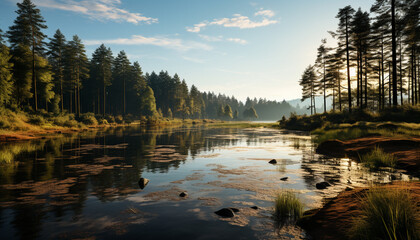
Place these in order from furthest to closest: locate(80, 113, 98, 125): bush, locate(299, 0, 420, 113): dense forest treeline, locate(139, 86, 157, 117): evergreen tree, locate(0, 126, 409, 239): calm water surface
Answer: locate(139, 86, 157, 117): evergreen tree, locate(80, 113, 98, 125): bush, locate(299, 0, 420, 113): dense forest treeline, locate(0, 126, 409, 239): calm water surface

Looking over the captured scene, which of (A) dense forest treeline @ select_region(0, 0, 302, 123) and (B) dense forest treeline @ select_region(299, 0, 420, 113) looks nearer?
(B) dense forest treeline @ select_region(299, 0, 420, 113)

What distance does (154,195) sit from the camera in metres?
8.38

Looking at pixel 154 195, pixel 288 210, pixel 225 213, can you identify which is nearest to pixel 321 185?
pixel 288 210

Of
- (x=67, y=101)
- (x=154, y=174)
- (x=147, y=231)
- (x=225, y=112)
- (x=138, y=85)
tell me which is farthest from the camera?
(x=225, y=112)

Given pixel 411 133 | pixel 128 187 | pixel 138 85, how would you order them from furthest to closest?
1. pixel 138 85
2. pixel 411 133
3. pixel 128 187

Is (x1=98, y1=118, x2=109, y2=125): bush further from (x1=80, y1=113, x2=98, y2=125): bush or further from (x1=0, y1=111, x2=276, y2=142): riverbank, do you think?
(x1=80, y1=113, x2=98, y2=125): bush

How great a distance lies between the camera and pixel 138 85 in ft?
275

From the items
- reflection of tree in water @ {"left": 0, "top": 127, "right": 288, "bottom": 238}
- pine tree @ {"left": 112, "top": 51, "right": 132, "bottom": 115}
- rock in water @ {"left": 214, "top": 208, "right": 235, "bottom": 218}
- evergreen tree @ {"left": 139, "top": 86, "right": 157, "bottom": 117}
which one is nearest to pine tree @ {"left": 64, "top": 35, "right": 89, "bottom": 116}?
pine tree @ {"left": 112, "top": 51, "right": 132, "bottom": 115}

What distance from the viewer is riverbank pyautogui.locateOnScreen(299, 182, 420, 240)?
4.79 metres

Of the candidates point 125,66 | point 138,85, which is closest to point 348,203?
point 125,66

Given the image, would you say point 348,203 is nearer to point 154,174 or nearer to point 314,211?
point 314,211

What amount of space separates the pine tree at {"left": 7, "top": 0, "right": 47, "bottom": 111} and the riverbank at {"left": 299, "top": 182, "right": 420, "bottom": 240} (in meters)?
48.3

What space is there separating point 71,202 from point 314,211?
25.7 ft

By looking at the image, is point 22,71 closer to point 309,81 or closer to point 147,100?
point 147,100
